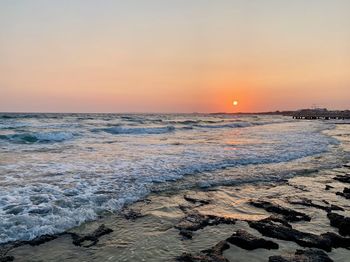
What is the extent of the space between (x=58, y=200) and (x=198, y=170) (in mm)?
5639

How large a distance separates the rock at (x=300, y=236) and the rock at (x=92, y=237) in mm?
2776

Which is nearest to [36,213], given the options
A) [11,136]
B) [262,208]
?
[262,208]

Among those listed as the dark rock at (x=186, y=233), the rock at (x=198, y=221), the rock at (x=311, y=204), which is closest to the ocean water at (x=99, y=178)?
the rock at (x=198, y=221)

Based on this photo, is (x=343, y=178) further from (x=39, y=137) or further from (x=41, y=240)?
(x=39, y=137)

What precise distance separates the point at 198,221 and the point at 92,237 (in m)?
2.08

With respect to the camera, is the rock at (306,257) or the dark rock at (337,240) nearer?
the rock at (306,257)

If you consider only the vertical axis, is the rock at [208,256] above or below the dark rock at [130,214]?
above

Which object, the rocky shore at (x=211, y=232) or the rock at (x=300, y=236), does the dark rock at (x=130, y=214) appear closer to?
the rocky shore at (x=211, y=232)

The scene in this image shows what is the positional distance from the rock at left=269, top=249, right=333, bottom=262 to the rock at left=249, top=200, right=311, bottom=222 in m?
1.65

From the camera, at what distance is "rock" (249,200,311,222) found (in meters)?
6.45

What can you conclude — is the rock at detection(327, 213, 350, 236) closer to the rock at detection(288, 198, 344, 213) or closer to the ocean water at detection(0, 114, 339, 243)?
the rock at detection(288, 198, 344, 213)

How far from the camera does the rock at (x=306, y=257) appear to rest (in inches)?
176

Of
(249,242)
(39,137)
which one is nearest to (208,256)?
(249,242)

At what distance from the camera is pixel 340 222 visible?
6047 mm
